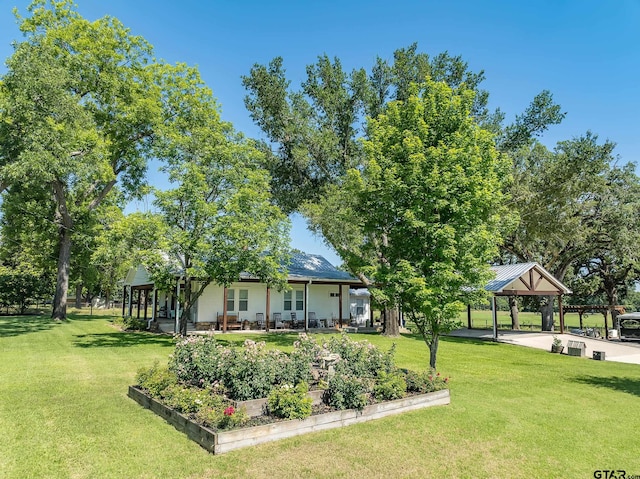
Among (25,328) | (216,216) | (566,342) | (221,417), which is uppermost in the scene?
(216,216)

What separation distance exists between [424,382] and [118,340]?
14.0m

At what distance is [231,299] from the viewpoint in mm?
23812

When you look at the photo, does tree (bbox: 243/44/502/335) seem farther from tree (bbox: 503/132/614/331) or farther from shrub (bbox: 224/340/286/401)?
shrub (bbox: 224/340/286/401)

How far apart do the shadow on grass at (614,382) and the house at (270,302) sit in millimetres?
13473

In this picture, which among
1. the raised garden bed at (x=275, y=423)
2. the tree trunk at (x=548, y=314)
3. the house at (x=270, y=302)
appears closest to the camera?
the raised garden bed at (x=275, y=423)

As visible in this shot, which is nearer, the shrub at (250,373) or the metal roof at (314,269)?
the shrub at (250,373)

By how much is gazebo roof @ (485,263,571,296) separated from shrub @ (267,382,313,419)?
17.6m

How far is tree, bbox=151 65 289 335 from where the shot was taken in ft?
50.7

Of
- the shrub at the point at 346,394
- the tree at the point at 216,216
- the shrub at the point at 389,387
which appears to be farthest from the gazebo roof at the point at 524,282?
the shrub at the point at 346,394

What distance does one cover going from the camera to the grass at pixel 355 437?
5.25 meters

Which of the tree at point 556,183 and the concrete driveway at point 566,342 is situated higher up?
the tree at point 556,183

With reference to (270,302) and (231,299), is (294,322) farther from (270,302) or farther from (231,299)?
(231,299)

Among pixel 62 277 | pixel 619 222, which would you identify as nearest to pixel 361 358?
pixel 62 277

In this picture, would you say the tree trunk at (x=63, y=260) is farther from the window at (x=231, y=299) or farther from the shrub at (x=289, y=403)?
the shrub at (x=289, y=403)
